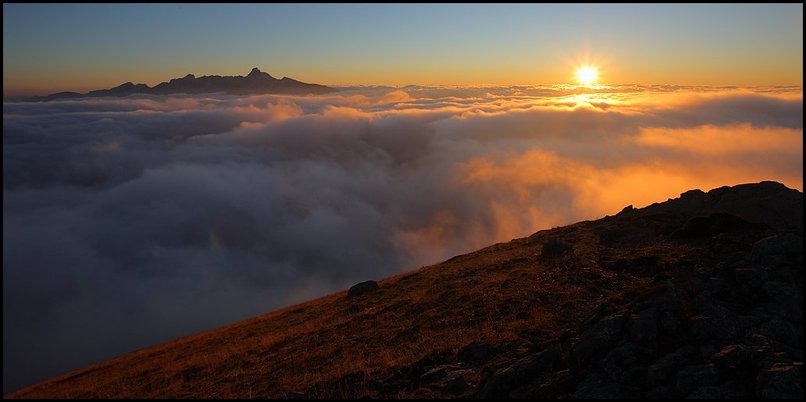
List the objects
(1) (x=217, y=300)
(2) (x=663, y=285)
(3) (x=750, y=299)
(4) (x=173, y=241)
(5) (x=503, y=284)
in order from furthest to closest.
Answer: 1. (4) (x=173, y=241)
2. (1) (x=217, y=300)
3. (5) (x=503, y=284)
4. (2) (x=663, y=285)
5. (3) (x=750, y=299)

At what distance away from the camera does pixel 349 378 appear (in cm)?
1466

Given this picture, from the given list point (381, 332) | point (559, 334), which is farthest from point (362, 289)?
point (559, 334)

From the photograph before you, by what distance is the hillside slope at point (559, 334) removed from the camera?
1088 cm

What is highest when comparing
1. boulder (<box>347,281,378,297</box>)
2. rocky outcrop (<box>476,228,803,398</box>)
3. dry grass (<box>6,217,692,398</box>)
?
rocky outcrop (<box>476,228,803,398</box>)

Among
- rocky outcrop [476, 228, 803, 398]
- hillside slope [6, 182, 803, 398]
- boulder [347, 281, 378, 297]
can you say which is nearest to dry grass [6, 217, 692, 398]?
hillside slope [6, 182, 803, 398]

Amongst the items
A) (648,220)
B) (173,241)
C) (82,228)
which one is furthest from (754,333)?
(82,228)

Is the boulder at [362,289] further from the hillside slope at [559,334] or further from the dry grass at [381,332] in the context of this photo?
the hillside slope at [559,334]

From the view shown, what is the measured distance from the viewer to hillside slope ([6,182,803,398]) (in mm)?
10875

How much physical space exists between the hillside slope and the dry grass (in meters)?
0.12

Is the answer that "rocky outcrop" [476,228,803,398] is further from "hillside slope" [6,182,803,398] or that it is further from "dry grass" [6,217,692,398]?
"dry grass" [6,217,692,398]

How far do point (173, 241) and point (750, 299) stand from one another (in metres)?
191

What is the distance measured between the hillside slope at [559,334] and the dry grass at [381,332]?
124mm

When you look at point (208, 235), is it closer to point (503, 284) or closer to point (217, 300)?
point (217, 300)

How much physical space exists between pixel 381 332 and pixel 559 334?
898 cm
